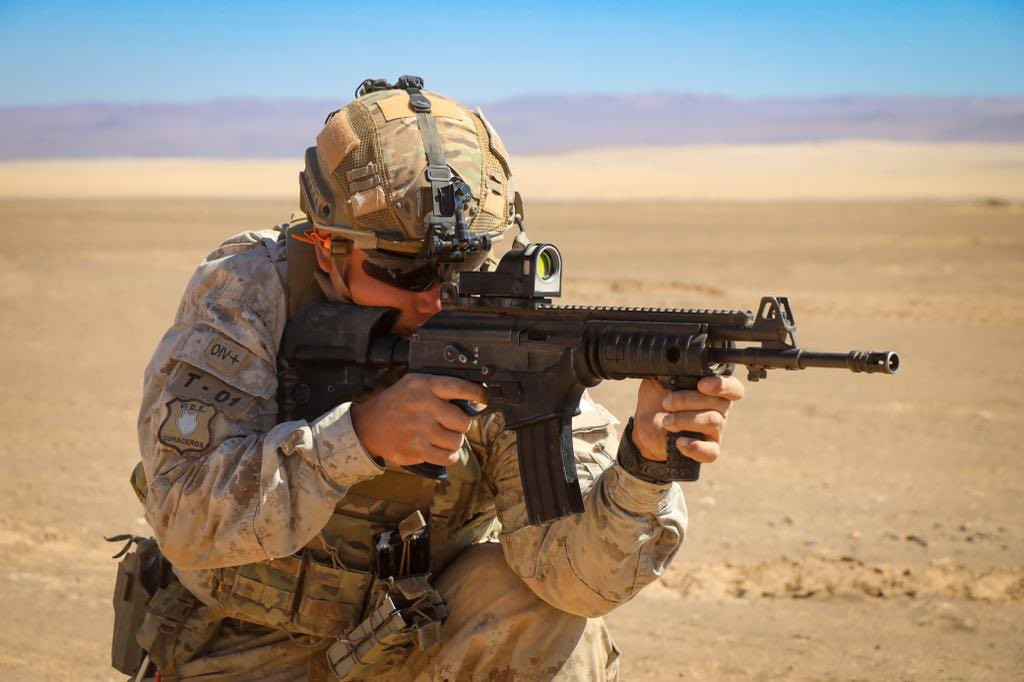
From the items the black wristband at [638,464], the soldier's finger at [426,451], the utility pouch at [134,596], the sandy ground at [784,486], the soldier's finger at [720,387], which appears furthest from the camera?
the sandy ground at [784,486]

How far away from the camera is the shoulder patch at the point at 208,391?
10.7 feet

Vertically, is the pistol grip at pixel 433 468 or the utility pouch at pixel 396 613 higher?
the pistol grip at pixel 433 468

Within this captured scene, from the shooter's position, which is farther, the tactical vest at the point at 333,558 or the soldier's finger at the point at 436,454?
the tactical vest at the point at 333,558

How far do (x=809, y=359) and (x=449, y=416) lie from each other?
0.94 m

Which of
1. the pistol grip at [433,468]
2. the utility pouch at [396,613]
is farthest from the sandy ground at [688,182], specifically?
the pistol grip at [433,468]

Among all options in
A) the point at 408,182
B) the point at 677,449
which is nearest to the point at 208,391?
the point at 408,182

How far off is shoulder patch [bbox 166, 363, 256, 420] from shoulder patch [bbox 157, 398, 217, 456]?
1.0 inches

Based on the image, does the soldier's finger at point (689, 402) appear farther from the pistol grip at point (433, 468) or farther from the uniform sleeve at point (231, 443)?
the uniform sleeve at point (231, 443)

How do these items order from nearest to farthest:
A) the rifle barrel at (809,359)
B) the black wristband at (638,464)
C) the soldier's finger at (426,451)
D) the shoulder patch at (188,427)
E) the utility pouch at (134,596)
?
the rifle barrel at (809,359), the black wristband at (638,464), the soldier's finger at (426,451), the shoulder patch at (188,427), the utility pouch at (134,596)

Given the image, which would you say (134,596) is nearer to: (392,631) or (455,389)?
(392,631)

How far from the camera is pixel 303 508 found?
312cm

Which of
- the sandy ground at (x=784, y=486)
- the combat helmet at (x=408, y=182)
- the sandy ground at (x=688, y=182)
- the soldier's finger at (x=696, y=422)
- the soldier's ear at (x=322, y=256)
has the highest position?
the combat helmet at (x=408, y=182)

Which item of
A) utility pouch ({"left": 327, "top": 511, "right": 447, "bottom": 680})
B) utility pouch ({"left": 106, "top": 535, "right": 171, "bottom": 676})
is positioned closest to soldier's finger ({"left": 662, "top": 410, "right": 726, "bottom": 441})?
utility pouch ({"left": 327, "top": 511, "right": 447, "bottom": 680})

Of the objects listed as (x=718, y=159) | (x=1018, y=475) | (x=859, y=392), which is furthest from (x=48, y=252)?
(x=718, y=159)
